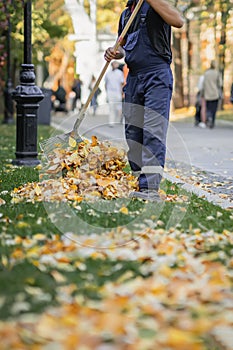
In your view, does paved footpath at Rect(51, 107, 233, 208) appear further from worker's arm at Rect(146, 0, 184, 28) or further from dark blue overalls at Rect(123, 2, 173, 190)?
worker's arm at Rect(146, 0, 184, 28)

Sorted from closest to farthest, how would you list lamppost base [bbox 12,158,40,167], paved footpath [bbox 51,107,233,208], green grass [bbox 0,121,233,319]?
Answer: green grass [bbox 0,121,233,319] < paved footpath [bbox 51,107,233,208] < lamppost base [bbox 12,158,40,167]

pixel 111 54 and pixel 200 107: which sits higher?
pixel 111 54

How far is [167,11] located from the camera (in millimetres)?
6559

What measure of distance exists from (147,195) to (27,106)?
4.36m

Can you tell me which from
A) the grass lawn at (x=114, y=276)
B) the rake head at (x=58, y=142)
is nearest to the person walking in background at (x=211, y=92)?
the rake head at (x=58, y=142)

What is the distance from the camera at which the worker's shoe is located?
657 centimetres

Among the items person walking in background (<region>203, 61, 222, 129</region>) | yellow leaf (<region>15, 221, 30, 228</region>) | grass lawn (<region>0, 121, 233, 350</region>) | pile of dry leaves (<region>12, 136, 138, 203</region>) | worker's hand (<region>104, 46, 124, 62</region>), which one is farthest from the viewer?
person walking in background (<region>203, 61, 222, 129</region>)

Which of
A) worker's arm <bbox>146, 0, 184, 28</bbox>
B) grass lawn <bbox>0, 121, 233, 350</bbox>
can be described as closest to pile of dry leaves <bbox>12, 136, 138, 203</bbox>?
grass lawn <bbox>0, 121, 233, 350</bbox>

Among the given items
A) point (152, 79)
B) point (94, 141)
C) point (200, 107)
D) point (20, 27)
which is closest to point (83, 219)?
A: point (152, 79)

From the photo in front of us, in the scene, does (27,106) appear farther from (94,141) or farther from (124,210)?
(124,210)

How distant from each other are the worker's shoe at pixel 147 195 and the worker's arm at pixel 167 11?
1388 mm

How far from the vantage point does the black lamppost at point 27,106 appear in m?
10.6

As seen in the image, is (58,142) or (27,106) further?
(27,106)

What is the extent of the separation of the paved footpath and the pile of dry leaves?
0.25 meters
